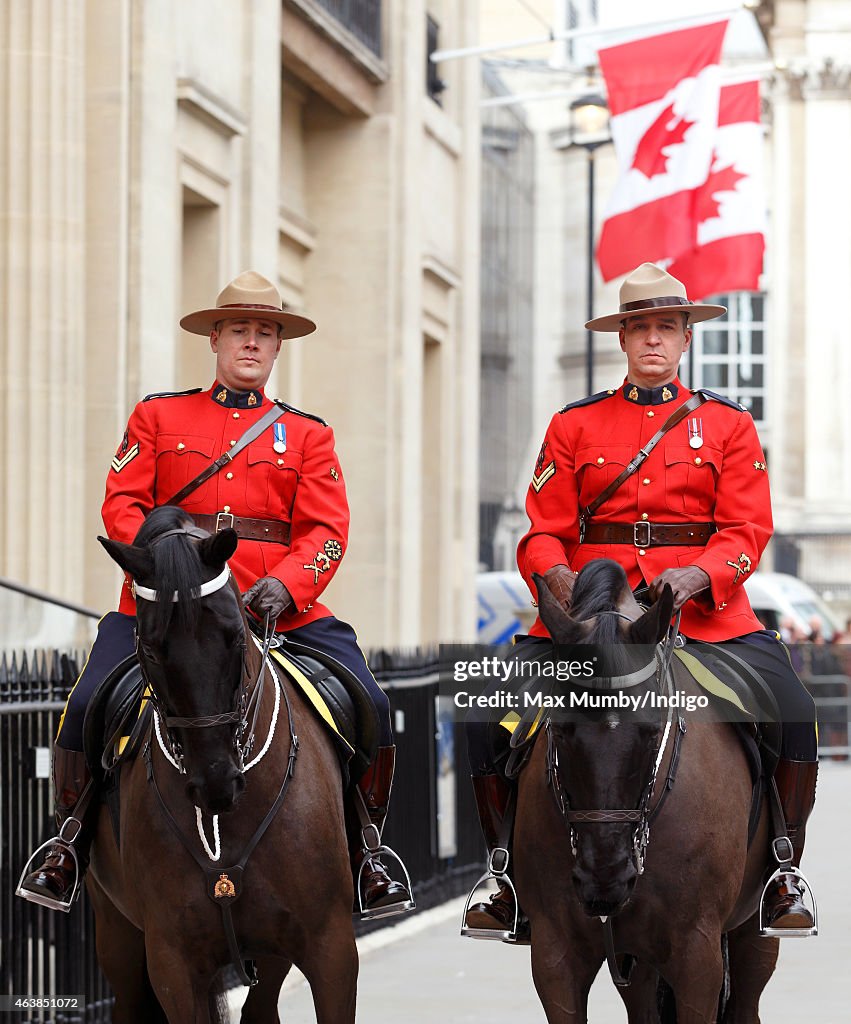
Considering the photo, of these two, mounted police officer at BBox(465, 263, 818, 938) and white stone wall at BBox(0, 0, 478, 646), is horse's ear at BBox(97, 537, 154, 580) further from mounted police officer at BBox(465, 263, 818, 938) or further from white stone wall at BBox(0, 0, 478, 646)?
white stone wall at BBox(0, 0, 478, 646)

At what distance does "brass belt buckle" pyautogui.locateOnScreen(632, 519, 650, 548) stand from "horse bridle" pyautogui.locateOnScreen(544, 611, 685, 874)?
71 cm

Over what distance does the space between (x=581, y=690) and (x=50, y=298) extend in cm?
767

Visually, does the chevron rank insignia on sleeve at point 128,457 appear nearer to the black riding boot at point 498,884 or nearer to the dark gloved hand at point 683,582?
the black riding boot at point 498,884

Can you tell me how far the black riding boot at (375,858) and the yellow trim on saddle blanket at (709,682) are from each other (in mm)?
1163

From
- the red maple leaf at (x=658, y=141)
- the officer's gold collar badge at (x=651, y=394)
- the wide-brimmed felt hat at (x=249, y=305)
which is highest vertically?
the red maple leaf at (x=658, y=141)

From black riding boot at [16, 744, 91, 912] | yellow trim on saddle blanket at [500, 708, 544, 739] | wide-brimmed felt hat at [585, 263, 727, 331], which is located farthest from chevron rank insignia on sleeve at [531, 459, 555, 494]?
black riding boot at [16, 744, 91, 912]

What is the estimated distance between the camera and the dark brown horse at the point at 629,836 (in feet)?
19.4

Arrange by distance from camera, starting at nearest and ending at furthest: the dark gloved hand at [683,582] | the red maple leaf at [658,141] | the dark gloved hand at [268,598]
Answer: the dark gloved hand at [683,582] → the dark gloved hand at [268,598] → the red maple leaf at [658,141]

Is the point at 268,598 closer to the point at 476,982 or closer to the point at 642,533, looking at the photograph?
the point at 642,533

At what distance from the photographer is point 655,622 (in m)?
6.05

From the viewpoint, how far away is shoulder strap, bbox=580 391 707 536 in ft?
23.6

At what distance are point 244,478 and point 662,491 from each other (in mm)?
1516

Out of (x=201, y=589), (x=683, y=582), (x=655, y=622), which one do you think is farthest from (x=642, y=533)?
(x=201, y=589)

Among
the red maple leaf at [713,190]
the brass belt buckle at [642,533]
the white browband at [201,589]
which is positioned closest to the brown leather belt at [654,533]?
the brass belt buckle at [642,533]
